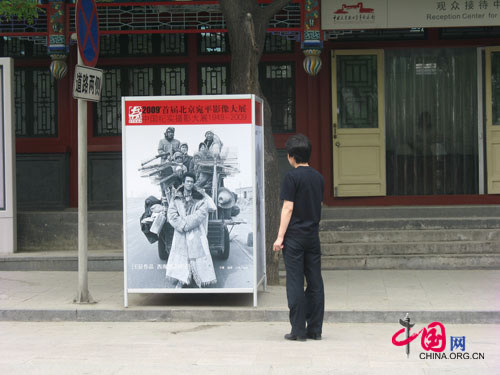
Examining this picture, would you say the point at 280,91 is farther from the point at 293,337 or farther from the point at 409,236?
the point at 293,337

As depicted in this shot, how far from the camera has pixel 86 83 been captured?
9.57 metres

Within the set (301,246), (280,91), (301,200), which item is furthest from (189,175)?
(280,91)

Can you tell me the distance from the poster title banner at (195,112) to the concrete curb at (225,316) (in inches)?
80.3

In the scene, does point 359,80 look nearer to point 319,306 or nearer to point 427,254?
point 427,254

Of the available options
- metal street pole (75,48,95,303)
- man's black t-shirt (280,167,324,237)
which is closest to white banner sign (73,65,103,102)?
metal street pole (75,48,95,303)

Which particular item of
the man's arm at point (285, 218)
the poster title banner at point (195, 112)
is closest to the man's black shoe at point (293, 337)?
the man's arm at point (285, 218)

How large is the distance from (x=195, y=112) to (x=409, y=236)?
466cm

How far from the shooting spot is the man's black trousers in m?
7.84

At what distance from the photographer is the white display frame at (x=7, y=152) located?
1244 cm

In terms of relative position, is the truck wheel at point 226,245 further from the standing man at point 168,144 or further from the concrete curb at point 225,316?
the standing man at point 168,144

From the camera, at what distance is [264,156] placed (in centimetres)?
1055

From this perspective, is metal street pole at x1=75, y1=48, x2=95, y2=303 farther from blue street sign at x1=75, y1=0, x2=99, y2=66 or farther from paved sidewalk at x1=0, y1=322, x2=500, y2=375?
paved sidewalk at x1=0, y1=322, x2=500, y2=375

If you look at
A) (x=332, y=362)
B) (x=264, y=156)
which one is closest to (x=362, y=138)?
(x=264, y=156)

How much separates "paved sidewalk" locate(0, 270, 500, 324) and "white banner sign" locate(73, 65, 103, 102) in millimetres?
2362
